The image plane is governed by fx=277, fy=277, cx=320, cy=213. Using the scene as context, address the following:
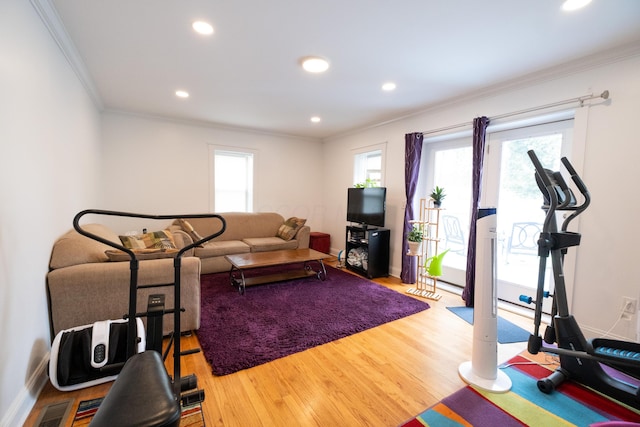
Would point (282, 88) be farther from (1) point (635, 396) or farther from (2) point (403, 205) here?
(1) point (635, 396)

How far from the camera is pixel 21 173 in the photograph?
1552 millimetres

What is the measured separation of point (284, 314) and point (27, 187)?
2.17 meters

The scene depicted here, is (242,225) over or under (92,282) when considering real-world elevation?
over

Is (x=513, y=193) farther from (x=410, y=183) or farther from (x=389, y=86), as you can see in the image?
(x=389, y=86)

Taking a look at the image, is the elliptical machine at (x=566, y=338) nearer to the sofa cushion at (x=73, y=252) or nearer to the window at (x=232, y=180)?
the sofa cushion at (x=73, y=252)

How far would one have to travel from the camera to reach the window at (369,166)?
454 cm

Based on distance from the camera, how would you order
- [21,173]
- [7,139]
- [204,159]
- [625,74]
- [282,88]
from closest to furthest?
1. [7,139]
2. [21,173]
3. [625,74]
4. [282,88]
5. [204,159]

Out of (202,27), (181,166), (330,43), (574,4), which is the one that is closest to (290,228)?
(181,166)

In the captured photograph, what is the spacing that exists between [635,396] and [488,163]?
2.33 meters

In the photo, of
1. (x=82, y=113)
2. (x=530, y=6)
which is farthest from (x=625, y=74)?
(x=82, y=113)

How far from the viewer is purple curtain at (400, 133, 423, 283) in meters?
3.82

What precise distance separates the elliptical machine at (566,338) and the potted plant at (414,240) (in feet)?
5.74

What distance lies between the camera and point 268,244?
456 centimetres

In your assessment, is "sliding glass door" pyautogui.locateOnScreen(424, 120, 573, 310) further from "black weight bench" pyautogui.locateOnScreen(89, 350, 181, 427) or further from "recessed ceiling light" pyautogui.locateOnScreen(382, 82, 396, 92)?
"black weight bench" pyautogui.locateOnScreen(89, 350, 181, 427)
